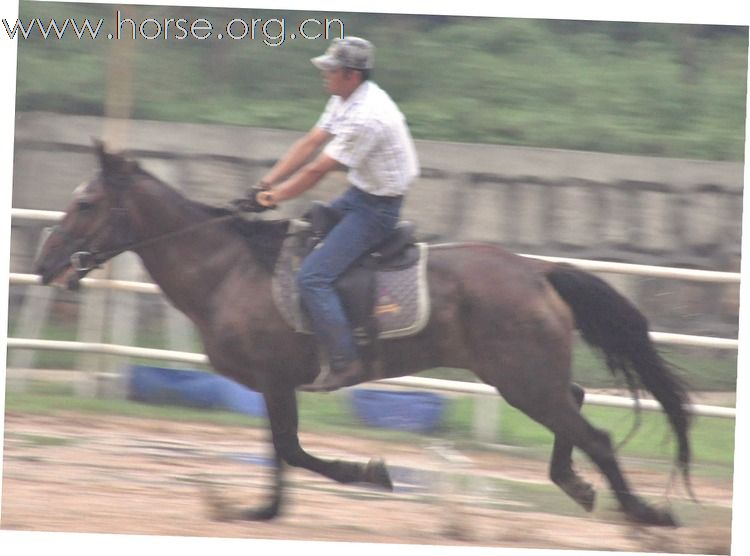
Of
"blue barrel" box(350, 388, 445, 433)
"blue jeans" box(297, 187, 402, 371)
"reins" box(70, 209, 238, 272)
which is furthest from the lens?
"blue barrel" box(350, 388, 445, 433)

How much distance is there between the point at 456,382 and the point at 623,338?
67.7 inches

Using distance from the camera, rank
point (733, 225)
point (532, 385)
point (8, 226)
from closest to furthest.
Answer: point (532, 385) < point (8, 226) < point (733, 225)

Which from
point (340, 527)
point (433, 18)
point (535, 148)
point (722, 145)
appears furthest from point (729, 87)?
point (340, 527)

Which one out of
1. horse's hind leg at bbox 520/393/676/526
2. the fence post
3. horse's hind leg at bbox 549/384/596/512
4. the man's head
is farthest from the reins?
the fence post

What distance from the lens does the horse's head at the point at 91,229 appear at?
5.41 m

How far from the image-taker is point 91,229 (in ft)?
17.8

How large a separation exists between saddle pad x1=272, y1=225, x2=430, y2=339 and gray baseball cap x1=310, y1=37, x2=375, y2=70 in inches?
39.3

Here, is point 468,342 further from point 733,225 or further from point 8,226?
point 733,225

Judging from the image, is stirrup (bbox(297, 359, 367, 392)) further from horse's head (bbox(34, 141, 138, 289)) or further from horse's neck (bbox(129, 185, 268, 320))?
horse's head (bbox(34, 141, 138, 289))

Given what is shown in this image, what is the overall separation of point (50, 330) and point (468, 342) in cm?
387

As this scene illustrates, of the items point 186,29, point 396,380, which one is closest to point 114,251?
point 396,380

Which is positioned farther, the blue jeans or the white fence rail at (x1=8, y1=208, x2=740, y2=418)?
the white fence rail at (x1=8, y1=208, x2=740, y2=418)

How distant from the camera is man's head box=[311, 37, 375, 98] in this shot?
17.1ft

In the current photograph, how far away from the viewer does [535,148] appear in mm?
9234
